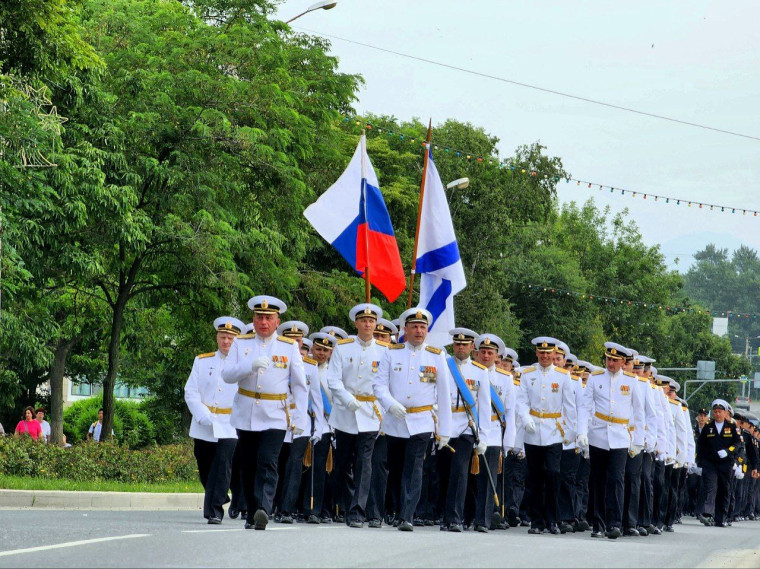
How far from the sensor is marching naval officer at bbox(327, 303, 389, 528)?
44.5ft

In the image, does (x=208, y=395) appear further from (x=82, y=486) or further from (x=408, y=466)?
(x=82, y=486)

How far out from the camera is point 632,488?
1533cm

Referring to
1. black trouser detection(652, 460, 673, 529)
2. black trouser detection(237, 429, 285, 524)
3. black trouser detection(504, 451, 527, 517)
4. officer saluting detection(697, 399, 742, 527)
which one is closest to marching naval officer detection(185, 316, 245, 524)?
black trouser detection(237, 429, 285, 524)

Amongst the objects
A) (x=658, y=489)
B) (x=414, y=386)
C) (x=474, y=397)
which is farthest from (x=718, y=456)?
(x=414, y=386)

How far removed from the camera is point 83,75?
23.2 metres

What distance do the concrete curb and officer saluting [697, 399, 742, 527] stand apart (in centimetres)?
792

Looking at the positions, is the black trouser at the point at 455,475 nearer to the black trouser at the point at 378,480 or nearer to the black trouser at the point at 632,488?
the black trouser at the point at 378,480

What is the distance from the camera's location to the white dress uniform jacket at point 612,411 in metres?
15.1

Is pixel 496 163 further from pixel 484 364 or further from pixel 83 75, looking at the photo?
pixel 484 364

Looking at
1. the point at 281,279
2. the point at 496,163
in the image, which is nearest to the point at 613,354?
the point at 281,279

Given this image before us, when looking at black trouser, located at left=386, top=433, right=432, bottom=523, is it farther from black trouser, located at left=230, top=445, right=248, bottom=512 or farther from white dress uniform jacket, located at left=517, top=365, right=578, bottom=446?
white dress uniform jacket, located at left=517, top=365, right=578, bottom=446

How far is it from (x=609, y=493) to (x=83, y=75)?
12127 mm

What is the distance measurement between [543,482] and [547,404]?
0.84 m

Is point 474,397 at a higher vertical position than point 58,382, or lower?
lower
